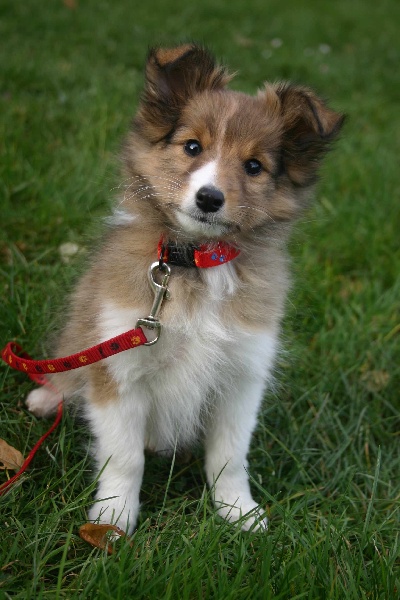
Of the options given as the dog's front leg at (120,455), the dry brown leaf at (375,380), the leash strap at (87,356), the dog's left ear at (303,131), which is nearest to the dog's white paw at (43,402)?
the leash strap at (87,356)

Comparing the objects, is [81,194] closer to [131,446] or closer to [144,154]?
[144,154]

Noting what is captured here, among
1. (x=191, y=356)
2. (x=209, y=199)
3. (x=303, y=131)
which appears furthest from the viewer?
(x=303, y=131)

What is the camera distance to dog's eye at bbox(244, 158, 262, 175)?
2.62 meters

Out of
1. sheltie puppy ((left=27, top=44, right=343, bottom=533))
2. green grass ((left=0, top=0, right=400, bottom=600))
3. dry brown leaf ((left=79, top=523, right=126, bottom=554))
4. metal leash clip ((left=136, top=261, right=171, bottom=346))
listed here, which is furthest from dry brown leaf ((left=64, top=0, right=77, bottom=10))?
dry brown leaf ((left=79, top=523, right=126, bottom=554))

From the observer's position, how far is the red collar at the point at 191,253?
267 cm

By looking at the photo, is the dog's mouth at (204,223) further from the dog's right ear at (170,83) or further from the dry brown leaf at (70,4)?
the dry brown leaf at (70,4)

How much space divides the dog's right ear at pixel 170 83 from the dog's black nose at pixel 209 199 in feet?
1.42

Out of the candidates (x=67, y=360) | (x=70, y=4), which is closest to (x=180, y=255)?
(x=67, y=360)

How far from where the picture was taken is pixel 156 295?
2.58m

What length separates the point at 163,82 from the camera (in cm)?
273

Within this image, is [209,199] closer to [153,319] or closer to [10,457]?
[153,319]

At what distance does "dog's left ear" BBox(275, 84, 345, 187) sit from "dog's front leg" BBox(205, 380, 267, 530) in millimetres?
915

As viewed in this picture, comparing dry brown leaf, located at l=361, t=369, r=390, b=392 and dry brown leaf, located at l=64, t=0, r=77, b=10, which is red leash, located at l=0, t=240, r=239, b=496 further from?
dry brown leaf, located at l=64, t=0, r=77, b=10

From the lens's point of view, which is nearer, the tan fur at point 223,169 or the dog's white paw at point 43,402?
the tan fur at point 223,169
